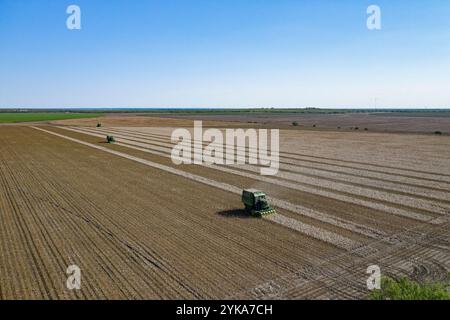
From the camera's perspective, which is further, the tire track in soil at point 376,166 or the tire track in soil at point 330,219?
the tire track in soil at point 376,166

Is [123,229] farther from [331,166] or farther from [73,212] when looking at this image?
[331,166]

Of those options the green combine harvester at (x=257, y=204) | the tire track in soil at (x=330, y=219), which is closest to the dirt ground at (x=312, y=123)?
the tire track in soil at (x=330, y=219)

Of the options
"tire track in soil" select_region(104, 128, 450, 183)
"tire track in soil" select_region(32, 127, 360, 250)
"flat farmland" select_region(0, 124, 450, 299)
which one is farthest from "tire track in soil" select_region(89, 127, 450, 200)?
"tire track in soil" select_region(32, 127, 360, 250)

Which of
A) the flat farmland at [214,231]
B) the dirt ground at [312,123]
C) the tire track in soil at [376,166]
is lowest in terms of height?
the flat farmland at [214,231]

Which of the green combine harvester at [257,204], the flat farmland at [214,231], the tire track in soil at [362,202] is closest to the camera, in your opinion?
the flat farmland at [214,231]

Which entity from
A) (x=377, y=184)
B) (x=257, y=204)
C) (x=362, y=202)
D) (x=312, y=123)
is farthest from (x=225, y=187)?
(x=312, y=123)

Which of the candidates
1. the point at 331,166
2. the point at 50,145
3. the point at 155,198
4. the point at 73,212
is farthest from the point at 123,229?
the point at 50,145

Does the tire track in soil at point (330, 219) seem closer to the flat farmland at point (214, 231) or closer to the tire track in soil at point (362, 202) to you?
the flat farmland at point (214, 231)

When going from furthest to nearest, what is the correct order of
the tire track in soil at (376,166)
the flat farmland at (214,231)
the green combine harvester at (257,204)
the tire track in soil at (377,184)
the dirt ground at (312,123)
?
the dirt ground at (312,123)
the tire track in soil at (376,166)
the tire track in soil at (377,184)
the green combine harvester at (257,204)
the flat farmland at (214,231)

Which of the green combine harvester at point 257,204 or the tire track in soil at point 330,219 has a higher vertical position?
the green combine harvester at point 257,204
